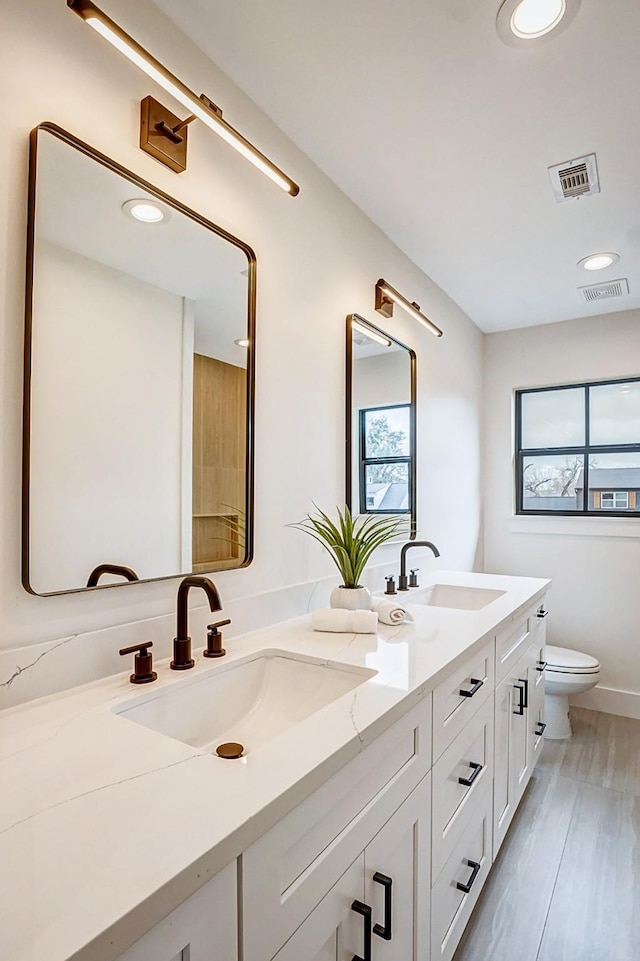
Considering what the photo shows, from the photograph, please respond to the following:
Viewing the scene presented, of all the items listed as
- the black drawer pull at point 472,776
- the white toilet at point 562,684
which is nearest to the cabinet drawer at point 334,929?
the black drawer pull at point 472,776

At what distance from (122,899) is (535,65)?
1.96 meters

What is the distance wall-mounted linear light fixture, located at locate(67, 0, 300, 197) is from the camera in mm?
1017

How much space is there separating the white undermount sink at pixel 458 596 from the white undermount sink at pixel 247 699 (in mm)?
1007

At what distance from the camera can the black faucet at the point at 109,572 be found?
111 cm

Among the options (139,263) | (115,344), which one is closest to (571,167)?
(139,263)

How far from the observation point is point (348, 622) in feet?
4.93

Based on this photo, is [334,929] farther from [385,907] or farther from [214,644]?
[214,644]

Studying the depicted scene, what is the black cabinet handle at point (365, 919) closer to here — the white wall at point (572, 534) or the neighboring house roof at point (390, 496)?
the neighboring house roof at point (390, 496)

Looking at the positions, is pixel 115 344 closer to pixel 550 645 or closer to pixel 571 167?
pixel 571 167

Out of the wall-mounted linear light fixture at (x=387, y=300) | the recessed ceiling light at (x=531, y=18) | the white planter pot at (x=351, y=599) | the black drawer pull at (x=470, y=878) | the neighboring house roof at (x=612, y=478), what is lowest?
the black drawer pull at (x=470, y=878)

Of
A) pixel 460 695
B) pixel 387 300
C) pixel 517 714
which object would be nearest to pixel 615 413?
pixel 387 300

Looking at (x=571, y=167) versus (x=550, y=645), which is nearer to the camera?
(x=571, y=167)

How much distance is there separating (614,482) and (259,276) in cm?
271

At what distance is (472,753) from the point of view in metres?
1.51
